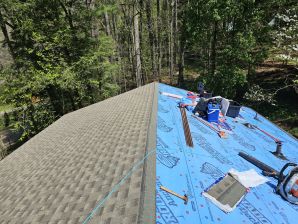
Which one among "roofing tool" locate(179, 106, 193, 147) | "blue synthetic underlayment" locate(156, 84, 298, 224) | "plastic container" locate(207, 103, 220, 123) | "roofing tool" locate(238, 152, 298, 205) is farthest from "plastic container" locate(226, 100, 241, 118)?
"roofing tool" locate(238, 152, 298, 205)

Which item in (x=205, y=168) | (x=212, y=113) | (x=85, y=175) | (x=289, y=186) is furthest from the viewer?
(x=212, y=113)

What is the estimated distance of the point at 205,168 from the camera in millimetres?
4977

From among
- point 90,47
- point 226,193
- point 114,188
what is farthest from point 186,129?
point 90,47

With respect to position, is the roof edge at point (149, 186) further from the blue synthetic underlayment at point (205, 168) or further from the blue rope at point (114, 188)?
the blue synthetic underlayment at point (205, 168)

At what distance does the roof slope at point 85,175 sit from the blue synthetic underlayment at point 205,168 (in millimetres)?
401

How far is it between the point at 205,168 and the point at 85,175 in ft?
7.76

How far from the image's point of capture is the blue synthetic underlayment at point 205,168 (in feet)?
12.1

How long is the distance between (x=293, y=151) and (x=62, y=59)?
13.7 m

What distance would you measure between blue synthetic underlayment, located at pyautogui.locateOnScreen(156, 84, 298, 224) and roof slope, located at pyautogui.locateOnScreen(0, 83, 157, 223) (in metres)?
0.40

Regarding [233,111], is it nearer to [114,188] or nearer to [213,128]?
[213,128]

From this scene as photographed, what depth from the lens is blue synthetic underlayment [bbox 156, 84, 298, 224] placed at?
3.69m

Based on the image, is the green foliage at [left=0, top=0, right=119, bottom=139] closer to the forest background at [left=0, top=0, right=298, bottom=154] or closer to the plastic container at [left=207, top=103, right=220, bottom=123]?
the forest background at [left=0, top=0, right=298, bottom=154]

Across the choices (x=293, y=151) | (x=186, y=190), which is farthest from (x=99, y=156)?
(x=293, y=151)

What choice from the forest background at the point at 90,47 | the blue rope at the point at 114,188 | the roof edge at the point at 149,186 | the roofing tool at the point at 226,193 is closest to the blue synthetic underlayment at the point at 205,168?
the roofing tool at the point at 226,193
